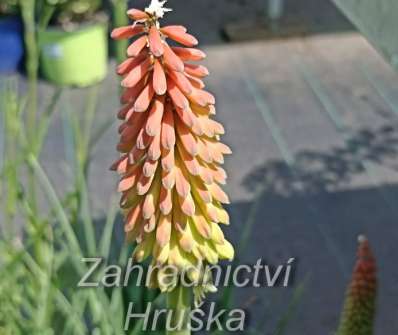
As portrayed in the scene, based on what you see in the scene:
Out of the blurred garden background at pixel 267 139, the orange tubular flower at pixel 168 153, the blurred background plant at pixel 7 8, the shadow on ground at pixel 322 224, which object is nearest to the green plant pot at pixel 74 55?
→ the blurred garden background at pixel 267 139

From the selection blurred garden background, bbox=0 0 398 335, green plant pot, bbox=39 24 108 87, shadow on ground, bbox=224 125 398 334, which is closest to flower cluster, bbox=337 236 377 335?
blurred garden background, bbox=0 0 398 335

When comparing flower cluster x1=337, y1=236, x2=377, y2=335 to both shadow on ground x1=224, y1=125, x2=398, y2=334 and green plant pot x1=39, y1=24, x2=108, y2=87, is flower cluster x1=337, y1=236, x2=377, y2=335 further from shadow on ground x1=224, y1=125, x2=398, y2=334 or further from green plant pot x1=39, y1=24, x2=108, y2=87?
green plant pot x1=39, y1=24, x2=108, y2=87

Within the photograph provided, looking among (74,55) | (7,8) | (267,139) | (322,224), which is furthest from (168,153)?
(7,8)

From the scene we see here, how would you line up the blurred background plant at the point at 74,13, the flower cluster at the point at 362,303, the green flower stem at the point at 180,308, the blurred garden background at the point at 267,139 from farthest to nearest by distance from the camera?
the blurred background plant at the point at 74,13 → the blurred garden background at the point at 267,139 → the flower cluster at the point at 362,303 → the green flower stem at the point at 180,308

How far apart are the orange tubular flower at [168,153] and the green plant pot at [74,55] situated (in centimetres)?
394

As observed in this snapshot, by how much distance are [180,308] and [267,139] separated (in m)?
3.43

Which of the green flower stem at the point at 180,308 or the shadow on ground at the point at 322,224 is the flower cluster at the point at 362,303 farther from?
the shadow on ground at the point at 322,224

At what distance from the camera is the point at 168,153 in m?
1.33

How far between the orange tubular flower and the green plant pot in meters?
3.94

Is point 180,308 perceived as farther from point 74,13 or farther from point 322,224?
point 74,13

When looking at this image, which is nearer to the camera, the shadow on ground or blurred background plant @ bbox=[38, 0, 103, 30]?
the shadow on ground

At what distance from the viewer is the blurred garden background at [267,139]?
141 inches

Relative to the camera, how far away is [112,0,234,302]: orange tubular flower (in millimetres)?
1286

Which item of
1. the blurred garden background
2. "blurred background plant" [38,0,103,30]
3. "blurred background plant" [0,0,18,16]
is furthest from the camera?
"blurred background plant" [0,0,18,16]
